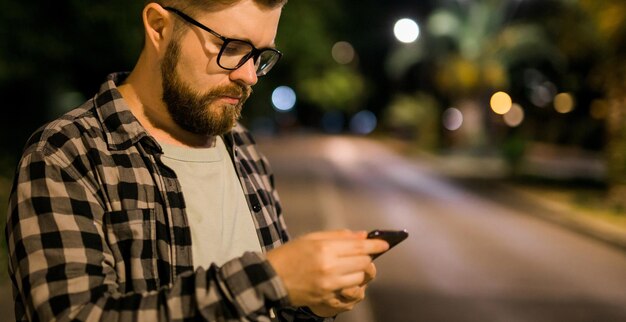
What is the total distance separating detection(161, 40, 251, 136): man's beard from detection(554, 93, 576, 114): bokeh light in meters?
36.7

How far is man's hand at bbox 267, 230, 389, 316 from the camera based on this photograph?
106cm

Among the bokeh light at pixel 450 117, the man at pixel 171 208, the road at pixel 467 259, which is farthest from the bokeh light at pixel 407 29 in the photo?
the man at pixel 171 208

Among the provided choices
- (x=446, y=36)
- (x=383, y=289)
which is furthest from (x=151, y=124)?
(x=446, y=36)

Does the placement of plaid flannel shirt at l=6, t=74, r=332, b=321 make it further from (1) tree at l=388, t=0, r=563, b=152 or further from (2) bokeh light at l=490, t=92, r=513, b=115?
(2) bokeh light at l=490, t=92, r=513, b=115

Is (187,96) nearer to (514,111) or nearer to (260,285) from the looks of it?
(260,285)

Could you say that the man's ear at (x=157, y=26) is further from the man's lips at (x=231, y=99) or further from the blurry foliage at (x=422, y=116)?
the blurry foliage at (x=422, y=116)

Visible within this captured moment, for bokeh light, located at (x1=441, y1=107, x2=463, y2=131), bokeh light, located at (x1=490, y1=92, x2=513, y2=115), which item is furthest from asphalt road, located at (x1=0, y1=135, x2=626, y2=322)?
bokeh light, located at (x1=490, y1=92, x2=513, y2=115)

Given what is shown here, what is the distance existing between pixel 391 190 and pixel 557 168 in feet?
32.4

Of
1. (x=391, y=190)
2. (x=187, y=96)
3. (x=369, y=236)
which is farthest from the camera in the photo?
(x=391, y=190)

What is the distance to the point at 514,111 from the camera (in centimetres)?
4806

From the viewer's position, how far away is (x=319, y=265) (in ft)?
3.48

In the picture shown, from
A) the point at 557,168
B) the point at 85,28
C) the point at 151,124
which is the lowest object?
the point at 557,168

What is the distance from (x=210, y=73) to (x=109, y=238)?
0.39 meters

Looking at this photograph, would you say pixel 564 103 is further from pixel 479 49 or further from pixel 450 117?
pixel 479 49
